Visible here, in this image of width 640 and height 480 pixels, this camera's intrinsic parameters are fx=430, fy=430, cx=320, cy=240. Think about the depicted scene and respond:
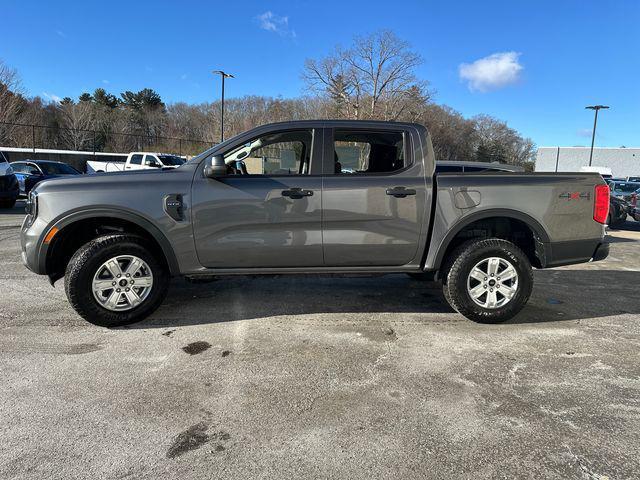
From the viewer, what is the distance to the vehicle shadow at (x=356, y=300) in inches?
180

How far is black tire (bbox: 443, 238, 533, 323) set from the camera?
166 inches

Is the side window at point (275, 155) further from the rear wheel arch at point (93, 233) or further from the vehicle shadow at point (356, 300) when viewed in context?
the vehicle shadow at point (356, 300)

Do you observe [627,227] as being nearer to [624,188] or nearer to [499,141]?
[624,188]

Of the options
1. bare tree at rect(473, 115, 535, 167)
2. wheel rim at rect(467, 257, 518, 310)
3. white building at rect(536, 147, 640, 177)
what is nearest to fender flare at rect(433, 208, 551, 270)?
wheel rim at rect(467, 257, 518, 310)

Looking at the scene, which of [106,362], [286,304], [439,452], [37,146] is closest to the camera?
[439,452]

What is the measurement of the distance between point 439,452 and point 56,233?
143 inches

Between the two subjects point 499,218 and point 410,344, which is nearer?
point 410,344

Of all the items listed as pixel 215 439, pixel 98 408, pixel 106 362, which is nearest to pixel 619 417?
pixel 215 439

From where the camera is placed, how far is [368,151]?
4.45 meters

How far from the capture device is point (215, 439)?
2.49m

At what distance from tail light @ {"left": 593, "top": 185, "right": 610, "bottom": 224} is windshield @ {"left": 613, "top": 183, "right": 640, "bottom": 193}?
16303 mm

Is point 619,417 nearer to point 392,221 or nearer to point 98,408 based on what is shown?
point 392,221

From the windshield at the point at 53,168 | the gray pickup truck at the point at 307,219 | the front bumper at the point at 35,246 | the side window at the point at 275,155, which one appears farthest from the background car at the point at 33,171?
the side window at the point at 275,155

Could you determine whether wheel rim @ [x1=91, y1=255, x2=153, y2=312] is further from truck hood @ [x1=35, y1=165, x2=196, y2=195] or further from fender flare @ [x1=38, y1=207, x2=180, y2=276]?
truck hood @ [x1=35, y1=165, x2=196, y2=195]
